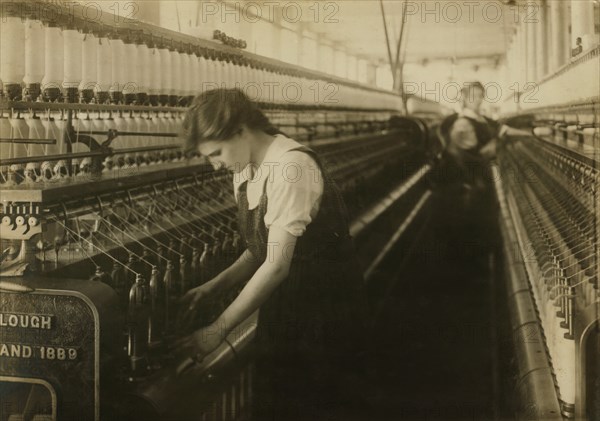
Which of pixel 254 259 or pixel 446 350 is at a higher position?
pixel 254 259

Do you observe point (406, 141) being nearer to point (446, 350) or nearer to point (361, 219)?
point (361, 219)

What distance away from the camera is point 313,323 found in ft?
8.00

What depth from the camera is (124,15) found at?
2539 millimetres

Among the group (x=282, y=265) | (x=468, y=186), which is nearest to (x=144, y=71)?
(x=282, y=265)

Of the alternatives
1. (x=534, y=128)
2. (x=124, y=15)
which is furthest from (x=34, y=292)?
(x=534, y=128)

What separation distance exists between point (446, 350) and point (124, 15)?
177 centimetres

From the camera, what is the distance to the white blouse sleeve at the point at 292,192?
7.00ft

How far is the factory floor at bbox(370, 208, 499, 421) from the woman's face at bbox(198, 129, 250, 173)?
0.86m

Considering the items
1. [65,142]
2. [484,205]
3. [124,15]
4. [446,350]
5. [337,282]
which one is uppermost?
[124,15]

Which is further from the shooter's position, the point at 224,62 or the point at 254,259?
the point at 224,62

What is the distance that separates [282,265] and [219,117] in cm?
49

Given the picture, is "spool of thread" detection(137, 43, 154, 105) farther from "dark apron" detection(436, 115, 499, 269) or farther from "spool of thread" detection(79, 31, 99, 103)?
"dark apron" detection(436, 115, 499, 269)

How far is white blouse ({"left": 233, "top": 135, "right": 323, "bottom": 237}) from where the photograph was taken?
7.00 ft

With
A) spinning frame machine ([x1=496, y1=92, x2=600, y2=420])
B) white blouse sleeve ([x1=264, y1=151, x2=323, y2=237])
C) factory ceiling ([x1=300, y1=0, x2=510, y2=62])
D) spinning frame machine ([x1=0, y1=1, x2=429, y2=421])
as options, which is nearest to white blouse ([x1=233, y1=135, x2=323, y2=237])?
white blouse sleeve ([x1=264, y1=151, x2=323, y2=237])
